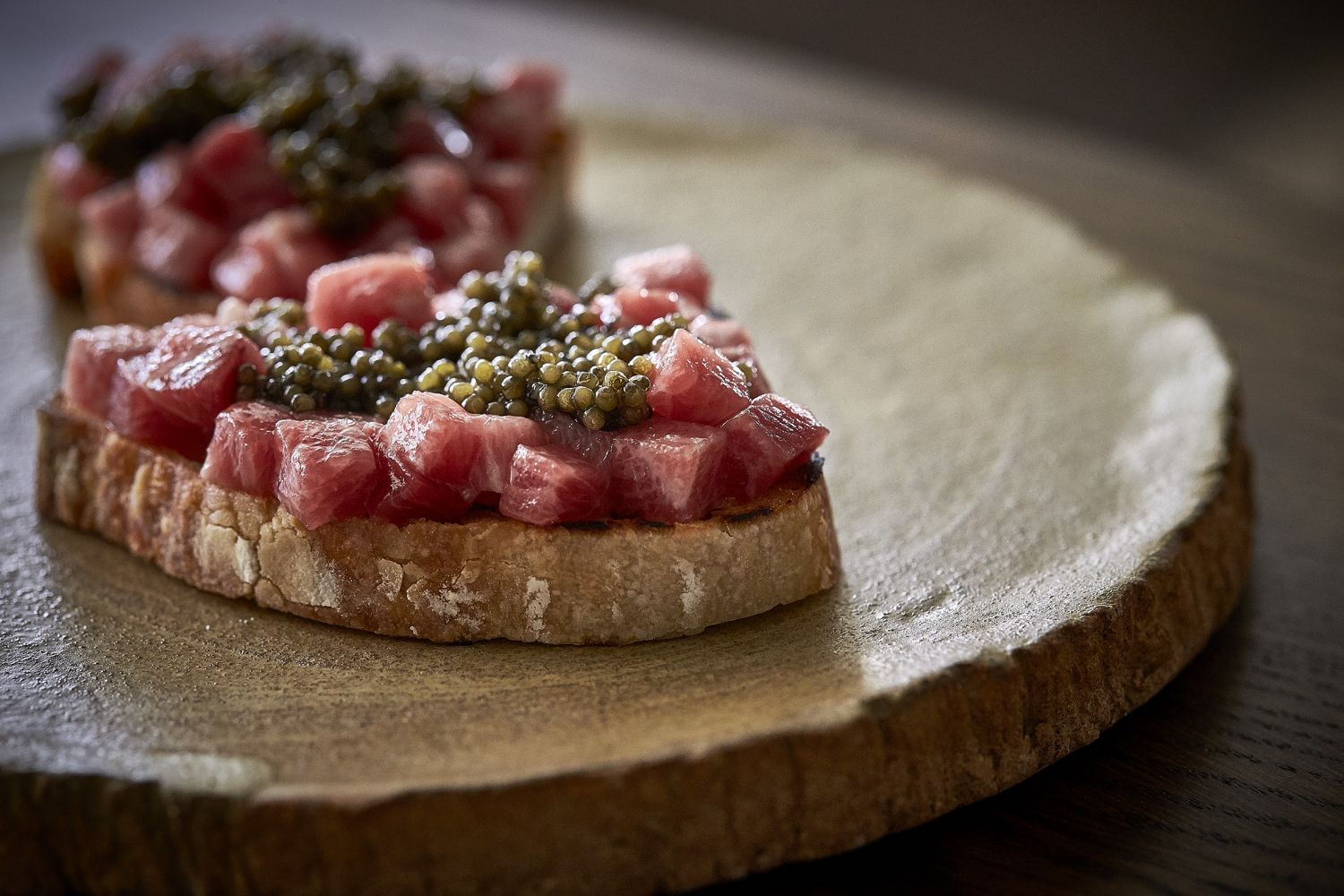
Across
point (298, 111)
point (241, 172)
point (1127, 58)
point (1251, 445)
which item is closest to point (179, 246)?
point (241, 172)

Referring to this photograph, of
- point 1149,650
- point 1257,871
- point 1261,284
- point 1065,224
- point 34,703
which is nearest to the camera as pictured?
point 1257,871

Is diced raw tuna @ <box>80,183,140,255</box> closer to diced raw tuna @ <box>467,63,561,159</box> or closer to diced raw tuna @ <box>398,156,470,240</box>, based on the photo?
diced raw tuna @ <box>398,156,470,240</box>

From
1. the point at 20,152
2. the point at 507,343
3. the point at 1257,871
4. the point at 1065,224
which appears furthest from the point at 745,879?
the point at 20,152

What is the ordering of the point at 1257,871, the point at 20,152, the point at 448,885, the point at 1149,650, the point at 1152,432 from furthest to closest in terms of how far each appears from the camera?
the point at 20,152, the point at 1152,432, the point at 1149,650, the point at 1257,871, the point at 448,885

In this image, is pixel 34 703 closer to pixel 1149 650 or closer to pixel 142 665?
pixel 142 665

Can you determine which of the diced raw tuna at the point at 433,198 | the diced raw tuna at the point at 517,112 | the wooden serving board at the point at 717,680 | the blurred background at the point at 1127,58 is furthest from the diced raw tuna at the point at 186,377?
the blurred background at the point at 1127,58

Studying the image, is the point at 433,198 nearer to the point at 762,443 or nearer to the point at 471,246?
the point at 471,246
